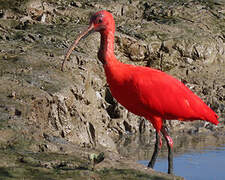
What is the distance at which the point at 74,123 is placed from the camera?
821 centimetres

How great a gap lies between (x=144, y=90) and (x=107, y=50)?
699 millimetres

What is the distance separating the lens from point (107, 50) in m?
6.70

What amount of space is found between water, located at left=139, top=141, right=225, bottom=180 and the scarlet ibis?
728 mm

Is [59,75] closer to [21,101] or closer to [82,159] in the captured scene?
[21,101]

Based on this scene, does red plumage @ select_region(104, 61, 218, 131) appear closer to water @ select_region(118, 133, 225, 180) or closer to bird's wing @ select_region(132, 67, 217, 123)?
bird's wing @ select_region(132, 67, 217, 123)

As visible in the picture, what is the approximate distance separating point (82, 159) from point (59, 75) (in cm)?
340

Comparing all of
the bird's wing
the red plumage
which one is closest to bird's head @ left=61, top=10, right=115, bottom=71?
the red plumage

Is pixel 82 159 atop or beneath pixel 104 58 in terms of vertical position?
beneath

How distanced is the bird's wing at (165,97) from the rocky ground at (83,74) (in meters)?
0.82

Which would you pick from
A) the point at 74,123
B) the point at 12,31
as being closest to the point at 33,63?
the point at 74,123

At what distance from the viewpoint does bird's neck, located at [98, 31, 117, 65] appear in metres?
6.62

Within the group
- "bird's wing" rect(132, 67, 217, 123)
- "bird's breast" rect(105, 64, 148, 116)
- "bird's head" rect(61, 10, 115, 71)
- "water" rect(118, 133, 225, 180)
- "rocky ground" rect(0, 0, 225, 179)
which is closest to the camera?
"rocky ground" rect(0, 0, 225, 179)

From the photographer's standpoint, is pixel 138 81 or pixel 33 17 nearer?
pixel 138 81

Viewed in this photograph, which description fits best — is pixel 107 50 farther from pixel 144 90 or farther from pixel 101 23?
pixel 144 90
